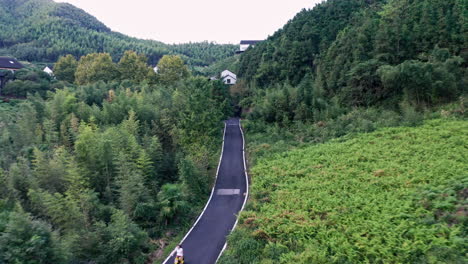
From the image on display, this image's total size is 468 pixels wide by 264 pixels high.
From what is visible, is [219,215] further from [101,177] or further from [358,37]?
[358,37]

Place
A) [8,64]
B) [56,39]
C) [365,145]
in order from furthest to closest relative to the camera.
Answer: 1. [56,39]
2. [8,64]
3. [365,145]

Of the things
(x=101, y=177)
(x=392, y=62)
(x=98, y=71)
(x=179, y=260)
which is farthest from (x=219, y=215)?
(x=98, y=71)

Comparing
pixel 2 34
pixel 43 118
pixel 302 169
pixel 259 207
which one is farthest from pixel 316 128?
pixel 2 34

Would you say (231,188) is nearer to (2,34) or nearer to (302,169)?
(302,169)

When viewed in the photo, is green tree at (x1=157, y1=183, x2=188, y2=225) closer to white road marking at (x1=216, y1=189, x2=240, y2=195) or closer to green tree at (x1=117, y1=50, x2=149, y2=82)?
white road marking at (x1=216, y1=189, x2=240, y2=195)

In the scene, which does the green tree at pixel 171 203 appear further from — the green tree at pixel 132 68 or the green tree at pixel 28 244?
the green tree at pixel 132 68
